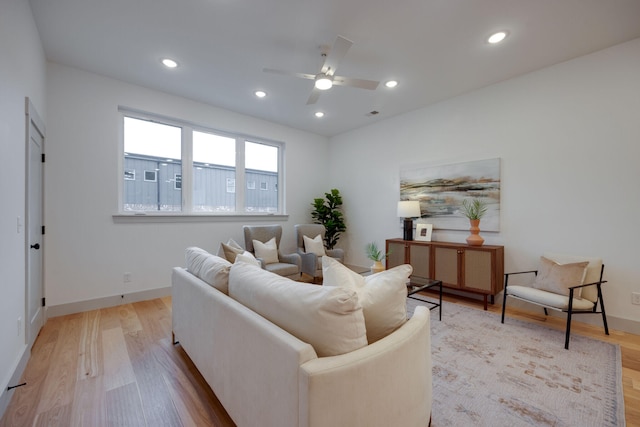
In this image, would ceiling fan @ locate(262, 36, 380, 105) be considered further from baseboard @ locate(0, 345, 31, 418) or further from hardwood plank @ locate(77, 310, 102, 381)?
baseboard @ locate(0, 345, 31, 418)

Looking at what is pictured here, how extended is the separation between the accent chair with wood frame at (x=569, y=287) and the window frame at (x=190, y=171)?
386 cm

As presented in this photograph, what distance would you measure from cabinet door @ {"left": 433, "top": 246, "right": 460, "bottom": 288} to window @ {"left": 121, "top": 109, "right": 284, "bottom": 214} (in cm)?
294

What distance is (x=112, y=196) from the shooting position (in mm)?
3373

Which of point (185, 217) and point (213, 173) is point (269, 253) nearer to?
point (185, 217)

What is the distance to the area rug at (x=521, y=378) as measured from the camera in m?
1.57

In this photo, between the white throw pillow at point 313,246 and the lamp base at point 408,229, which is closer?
the lamp base at point 408,229

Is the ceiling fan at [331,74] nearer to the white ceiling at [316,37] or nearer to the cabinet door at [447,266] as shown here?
the white ceiling at [316,37]

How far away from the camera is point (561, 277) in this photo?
103 inches

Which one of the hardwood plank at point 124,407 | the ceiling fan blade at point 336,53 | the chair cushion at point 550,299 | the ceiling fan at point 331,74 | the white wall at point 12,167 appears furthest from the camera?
the chair cushion at point 550,299

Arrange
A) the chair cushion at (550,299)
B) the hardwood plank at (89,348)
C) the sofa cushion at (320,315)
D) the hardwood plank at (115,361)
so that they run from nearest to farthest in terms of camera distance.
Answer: the sofa cushion at (320,315), the hardwood plank at (115,361), the hardwood plank at (89,348), the chair cushion at (550,299)

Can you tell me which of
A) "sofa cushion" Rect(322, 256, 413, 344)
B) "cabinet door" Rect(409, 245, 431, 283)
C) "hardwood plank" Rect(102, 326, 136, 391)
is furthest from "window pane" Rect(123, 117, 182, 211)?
"cabinet door" Rect(409, 245, 431, 283)

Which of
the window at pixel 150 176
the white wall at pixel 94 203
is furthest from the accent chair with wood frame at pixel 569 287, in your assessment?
the window at pixel 150 176

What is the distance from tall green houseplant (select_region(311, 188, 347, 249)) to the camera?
5.29 meters

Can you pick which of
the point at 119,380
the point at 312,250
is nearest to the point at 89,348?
the point at 119,380
